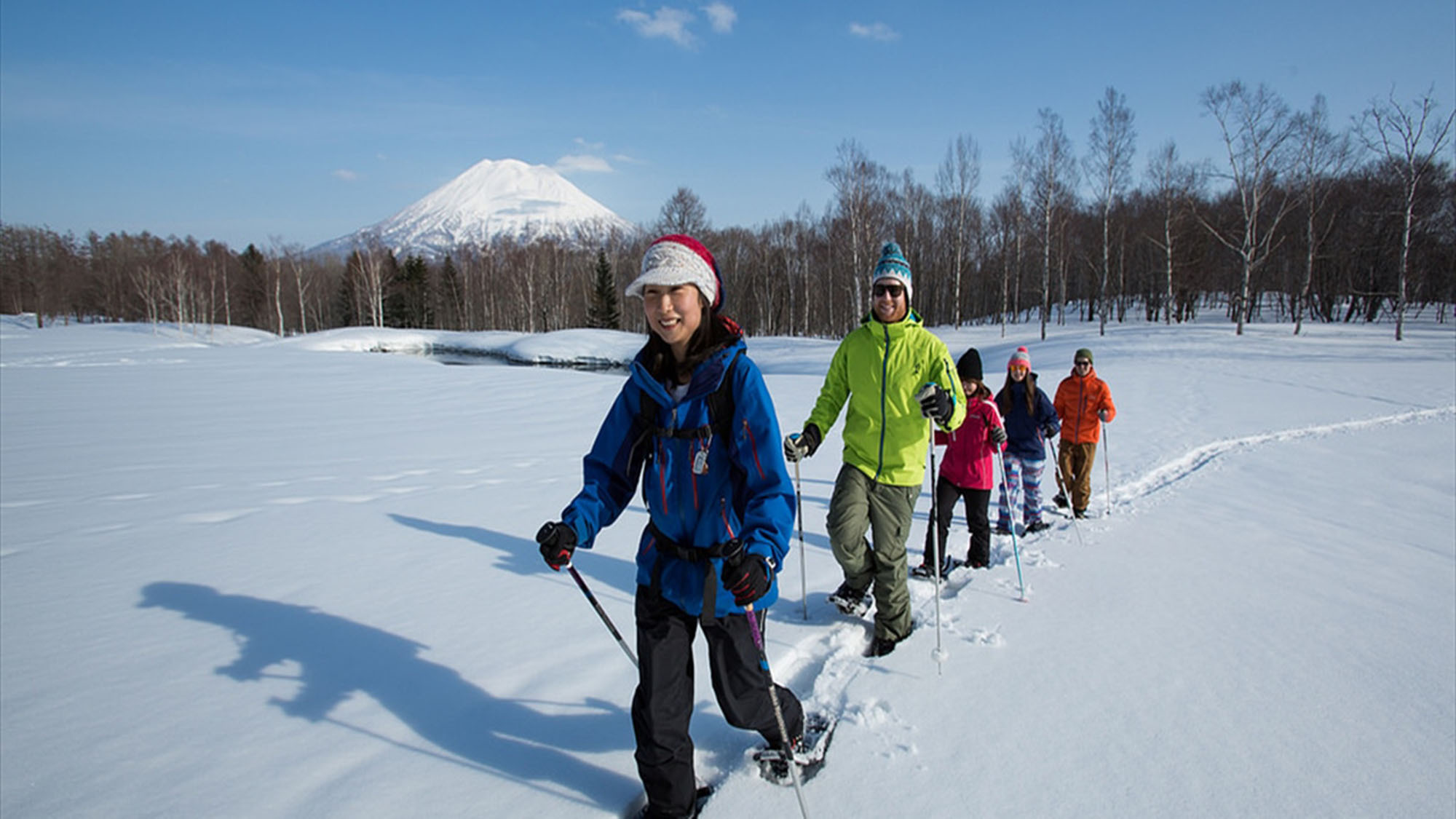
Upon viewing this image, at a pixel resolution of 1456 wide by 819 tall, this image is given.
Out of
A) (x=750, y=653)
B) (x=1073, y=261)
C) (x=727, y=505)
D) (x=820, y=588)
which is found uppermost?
(x=1073, y=261)

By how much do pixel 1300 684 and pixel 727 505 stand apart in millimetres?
3073

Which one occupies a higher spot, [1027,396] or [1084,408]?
[1027,396]

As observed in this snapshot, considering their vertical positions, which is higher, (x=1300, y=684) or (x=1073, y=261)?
(x=1073, y=261)

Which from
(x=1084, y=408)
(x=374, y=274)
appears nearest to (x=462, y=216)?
(x=374, y=274)

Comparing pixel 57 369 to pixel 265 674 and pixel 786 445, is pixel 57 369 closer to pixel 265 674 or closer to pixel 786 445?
pixel 265 674

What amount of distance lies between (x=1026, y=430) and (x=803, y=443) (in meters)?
3.52

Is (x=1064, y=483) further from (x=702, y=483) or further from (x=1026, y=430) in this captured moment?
(x=702, y=483)

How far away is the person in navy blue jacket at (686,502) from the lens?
6.79ft

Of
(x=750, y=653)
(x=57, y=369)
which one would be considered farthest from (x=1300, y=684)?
(x=57, y=369)

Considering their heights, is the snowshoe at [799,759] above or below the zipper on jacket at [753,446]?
below

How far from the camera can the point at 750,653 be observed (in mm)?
2213

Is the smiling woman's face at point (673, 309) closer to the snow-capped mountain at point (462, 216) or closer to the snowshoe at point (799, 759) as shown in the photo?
the snowshoe at point (799, 759)

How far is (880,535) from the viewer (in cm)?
341

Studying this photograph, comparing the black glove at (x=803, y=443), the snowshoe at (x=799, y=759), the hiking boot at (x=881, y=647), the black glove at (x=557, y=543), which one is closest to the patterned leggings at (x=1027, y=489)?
the hiking boot at (x=881, y=647)
